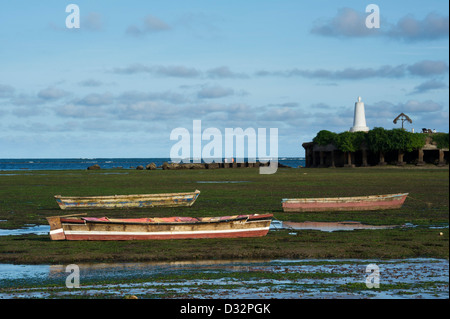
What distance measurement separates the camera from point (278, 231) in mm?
26438

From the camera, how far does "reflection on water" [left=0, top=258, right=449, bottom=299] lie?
15.1 metres

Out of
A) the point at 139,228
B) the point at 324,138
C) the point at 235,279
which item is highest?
the point at 324,138

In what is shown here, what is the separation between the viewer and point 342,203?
34031 millimetres

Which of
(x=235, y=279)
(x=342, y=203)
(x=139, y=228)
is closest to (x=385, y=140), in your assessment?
(x=342, y=203)

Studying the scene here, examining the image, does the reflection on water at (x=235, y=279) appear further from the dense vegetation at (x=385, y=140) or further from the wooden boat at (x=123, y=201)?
the dense vegetation at (x=385, y=140)

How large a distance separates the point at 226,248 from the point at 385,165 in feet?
271

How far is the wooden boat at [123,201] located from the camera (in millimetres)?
37031

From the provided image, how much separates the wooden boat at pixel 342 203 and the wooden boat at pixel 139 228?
9765 millimetres

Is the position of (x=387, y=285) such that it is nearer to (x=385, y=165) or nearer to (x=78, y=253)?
(x=78, y=253)

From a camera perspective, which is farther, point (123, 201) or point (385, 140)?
point (385, 140)

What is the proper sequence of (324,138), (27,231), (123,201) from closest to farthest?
(27,231)
(123,201)
(324,138)

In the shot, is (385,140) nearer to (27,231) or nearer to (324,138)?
(324,138)

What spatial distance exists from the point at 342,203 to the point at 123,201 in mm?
13246

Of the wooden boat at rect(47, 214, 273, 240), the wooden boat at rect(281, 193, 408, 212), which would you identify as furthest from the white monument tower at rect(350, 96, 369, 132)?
the wooden boat at rect(47, 214, 273, 240)
